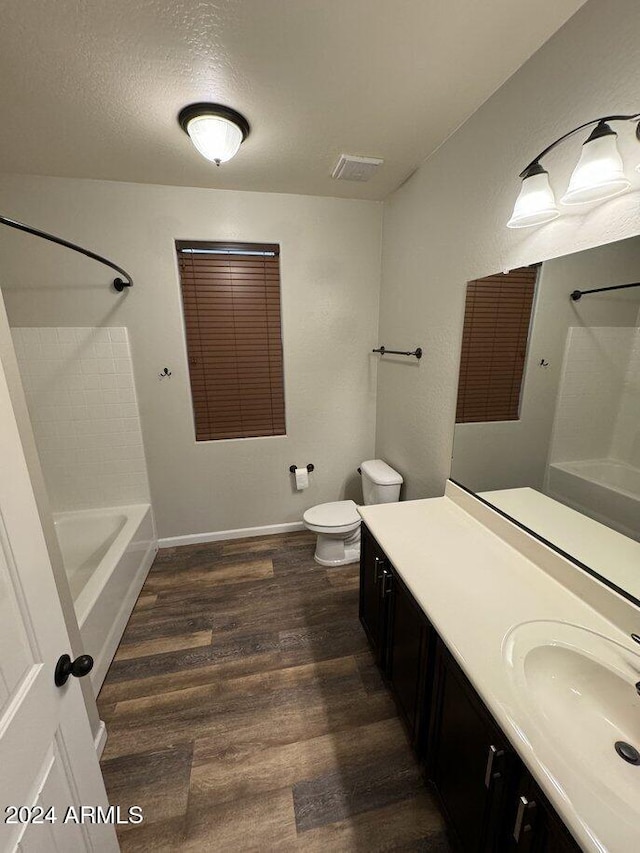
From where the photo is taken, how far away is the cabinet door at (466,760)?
32.5 inches

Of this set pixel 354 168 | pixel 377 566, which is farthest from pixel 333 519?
pixel 354 168

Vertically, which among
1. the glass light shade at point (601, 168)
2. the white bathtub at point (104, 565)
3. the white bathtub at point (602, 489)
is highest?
the glass light shade at point (601, 168)

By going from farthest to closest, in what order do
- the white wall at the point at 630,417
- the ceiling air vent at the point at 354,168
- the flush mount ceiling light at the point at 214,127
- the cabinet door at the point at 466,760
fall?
the ceiling air vent at the point at 354,168, the flush mount ceiling light at the point at 214,127, the white wall at the point at 630,417, the cabinet door at the point at 466,760

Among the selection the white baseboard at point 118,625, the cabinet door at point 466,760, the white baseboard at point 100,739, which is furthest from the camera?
the white baseboard at point 118,625

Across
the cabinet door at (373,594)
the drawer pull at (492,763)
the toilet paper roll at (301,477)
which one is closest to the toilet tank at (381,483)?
the toilet paper roll at (301,477)

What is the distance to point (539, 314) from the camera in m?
1.29

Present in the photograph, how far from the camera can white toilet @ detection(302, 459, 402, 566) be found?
2367 millimetres

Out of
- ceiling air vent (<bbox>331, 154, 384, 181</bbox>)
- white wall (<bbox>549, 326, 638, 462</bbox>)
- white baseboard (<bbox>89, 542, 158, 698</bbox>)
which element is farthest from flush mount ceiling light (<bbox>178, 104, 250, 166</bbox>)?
white baseboard (<bbox>89, 542, 158, 698</bbox>)

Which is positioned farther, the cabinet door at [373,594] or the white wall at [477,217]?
the cabinet door at [373,594]

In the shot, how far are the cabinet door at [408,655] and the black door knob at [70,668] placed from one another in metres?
0.98

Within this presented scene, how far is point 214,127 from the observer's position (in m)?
1.52

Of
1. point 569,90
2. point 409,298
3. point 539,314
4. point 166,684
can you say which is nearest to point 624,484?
point 539,314

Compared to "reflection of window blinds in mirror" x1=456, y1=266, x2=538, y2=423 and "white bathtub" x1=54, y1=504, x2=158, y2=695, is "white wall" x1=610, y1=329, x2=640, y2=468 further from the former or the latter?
"white bathtub" x1=54, y1=504, x2=158, y2=695

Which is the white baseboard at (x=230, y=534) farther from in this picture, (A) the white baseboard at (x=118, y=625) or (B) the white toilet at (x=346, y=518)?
(B) the white toilet at (x=346, y=518)
